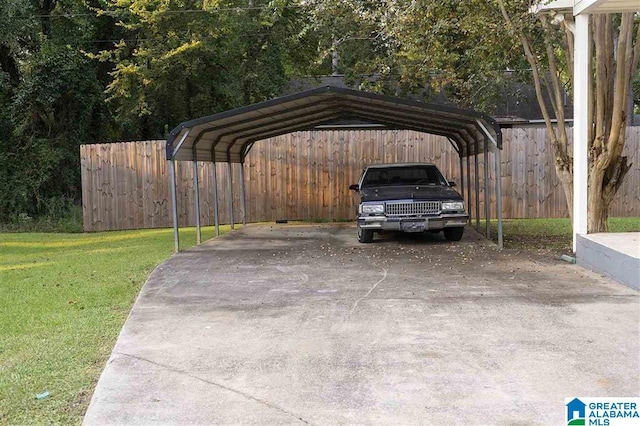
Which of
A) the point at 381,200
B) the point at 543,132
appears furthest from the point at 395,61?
the point at 381,200

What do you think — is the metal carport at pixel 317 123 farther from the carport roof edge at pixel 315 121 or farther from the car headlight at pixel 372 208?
the car headlight at pixel 372 208

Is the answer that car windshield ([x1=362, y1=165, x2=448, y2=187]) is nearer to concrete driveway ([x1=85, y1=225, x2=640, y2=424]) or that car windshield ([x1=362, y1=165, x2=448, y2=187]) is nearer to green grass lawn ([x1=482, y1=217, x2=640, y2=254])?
green grass lawn ([x1=482, y1=217, x2=640, y2=254])

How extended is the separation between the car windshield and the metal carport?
942 millimetres

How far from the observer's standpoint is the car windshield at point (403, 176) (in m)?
12.9

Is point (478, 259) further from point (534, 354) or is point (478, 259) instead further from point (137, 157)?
point (137, 157)

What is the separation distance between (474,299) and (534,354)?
205 centimetres

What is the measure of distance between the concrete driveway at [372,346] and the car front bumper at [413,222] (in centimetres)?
187

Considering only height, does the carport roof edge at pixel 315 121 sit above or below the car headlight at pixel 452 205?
above

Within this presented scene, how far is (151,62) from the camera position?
69.3ft

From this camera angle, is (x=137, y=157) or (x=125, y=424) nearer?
(x=125, y=424)

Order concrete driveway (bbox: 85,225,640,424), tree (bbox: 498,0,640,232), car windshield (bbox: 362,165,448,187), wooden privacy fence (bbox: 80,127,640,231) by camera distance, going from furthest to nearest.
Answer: wooden privacy fence (bbox: 80,127,640,231) → car windshield (bbox: 362,165,448,187) → tree (bbox: 498,0,640,232) → concrete driveway (bbox: 85,225,640,424)
